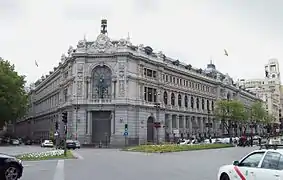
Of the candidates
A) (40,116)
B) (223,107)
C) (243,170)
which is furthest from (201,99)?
(243,170)

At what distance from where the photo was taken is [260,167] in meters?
10.0

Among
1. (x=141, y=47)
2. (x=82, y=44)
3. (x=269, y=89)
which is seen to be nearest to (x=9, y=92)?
(x=82, y=44)

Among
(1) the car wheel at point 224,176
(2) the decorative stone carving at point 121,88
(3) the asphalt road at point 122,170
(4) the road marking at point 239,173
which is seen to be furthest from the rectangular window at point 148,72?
(4) the road marking at point 239,173

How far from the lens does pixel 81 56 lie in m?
65.9

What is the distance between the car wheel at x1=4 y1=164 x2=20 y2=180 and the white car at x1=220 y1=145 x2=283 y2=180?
27.0ft

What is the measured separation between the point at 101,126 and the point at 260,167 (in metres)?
55.6

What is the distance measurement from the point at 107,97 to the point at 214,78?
43884 millimetres

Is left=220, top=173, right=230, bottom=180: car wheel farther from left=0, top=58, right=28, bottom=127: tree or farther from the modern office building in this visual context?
the modern office building

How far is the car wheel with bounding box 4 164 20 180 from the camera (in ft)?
48.1

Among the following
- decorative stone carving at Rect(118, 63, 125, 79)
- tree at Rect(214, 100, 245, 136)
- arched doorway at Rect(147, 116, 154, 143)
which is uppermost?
decorative stone carving at Rect(118, 63, 125, 79)

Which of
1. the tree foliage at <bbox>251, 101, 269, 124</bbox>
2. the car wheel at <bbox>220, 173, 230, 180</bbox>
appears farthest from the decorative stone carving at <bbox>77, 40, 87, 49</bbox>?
the tree foliage at <bbox>251, 101, 269, 124</bbox>

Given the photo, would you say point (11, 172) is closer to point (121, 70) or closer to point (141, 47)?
point (121, 70)

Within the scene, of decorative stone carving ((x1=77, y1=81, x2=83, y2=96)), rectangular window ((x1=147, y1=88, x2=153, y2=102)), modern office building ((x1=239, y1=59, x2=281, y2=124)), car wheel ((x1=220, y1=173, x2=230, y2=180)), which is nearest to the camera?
car wheel ((x1=220, y1=173, x2=230, y2=180))

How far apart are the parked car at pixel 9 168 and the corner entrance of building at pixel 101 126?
49096 mm
